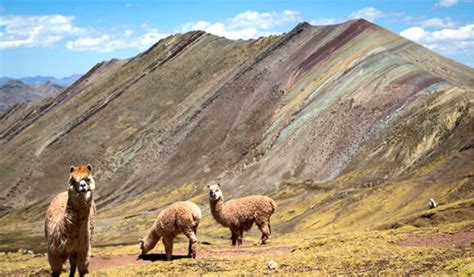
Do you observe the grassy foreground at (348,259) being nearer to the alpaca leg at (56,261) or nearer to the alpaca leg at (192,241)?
the alpaca leg at (192,241)

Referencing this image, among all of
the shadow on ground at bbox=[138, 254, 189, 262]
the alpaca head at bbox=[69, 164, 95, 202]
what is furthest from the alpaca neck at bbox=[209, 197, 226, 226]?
the alpaca head at bbox=[69, 164, 95, 202]

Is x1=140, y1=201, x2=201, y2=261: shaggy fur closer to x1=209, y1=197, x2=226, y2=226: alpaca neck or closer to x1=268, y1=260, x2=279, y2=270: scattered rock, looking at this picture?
x1=209, y1=197, x2=226, y2=226: alpaca neck

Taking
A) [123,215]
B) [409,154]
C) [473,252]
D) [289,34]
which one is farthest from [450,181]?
[289,34]

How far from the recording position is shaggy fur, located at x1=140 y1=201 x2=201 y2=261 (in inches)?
925

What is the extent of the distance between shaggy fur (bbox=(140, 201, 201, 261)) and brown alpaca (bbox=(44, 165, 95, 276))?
7417 millimetres

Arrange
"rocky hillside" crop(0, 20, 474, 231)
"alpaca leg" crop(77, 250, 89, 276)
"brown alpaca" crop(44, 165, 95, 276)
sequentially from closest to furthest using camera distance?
"brown alpaca" crop(44, 165, 95, 276) → "alpaca leg" crop(77, 250, 89, 276) → "rocky hillside" crop(0, 20, 474, 231)

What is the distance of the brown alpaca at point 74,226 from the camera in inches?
562

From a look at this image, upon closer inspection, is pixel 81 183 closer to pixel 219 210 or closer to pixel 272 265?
pixel 272 265

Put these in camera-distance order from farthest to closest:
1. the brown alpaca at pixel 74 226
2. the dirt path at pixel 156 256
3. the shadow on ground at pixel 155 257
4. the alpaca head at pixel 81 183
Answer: the shadow on ground at pixel 155 257 → the dirt path at pixel 156 256 → the brown alpaca at pixel 74 226 → the alpaca head at pixel 81 183

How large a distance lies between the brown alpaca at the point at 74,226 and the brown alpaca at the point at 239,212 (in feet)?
43.2

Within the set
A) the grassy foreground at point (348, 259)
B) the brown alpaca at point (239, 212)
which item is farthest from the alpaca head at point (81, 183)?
the brown alpaca at point (239, 212)

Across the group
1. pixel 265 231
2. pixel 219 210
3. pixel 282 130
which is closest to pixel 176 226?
pixel 219 210

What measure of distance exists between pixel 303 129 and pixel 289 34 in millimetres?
42107

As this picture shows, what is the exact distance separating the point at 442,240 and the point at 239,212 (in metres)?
11.6
